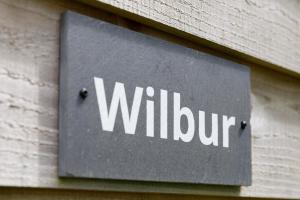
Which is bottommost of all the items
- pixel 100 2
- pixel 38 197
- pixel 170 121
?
pixel 38 197

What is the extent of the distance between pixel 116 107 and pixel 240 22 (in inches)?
13.2

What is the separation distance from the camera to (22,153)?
594 mm

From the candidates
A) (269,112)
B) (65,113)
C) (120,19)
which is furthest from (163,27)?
(269,112)

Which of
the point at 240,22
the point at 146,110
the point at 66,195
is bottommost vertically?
the point at 66,195

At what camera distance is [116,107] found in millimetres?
691

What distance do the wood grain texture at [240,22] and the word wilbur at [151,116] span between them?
3.8 inches

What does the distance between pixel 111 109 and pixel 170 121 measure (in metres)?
0.12

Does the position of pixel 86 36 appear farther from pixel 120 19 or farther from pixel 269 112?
pixel 269 112

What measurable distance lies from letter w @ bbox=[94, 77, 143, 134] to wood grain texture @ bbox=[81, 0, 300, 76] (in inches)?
3.7

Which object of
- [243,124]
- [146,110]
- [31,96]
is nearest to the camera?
[31,96]

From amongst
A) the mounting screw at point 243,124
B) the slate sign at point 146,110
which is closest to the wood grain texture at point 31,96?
the slate sign at point 146,110

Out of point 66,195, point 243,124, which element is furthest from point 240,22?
point 66,195

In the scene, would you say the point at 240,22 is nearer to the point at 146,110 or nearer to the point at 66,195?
the point at 146,110

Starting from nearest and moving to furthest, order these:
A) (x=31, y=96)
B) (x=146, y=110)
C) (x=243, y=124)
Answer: (x=31, y=96)
(x=146, y=110)
(x=243, y=124)
